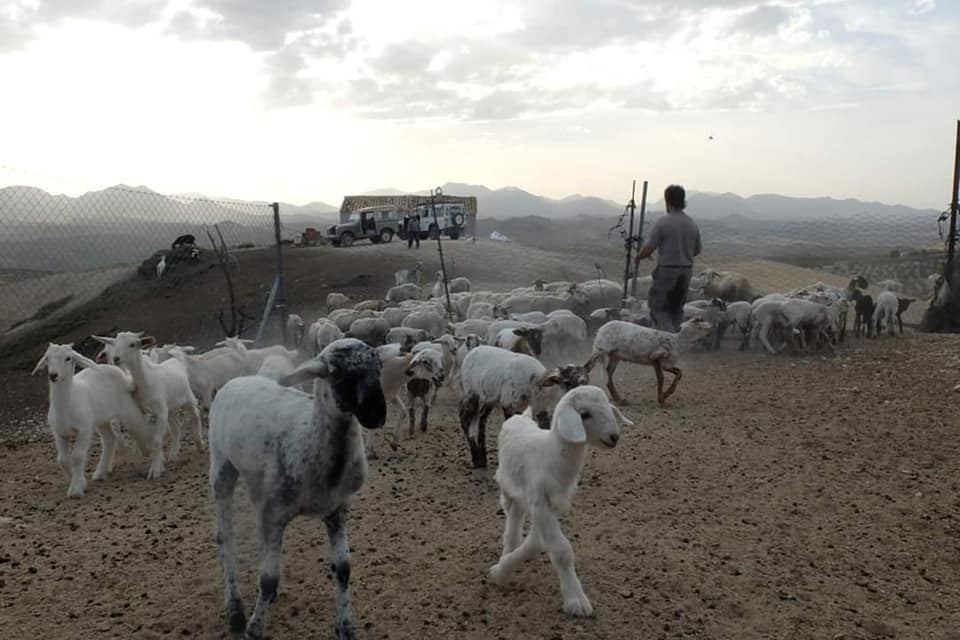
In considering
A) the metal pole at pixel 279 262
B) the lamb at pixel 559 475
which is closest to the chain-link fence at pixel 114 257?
the metal pole at pixel 279 262

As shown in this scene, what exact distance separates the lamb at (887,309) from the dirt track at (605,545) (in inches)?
266

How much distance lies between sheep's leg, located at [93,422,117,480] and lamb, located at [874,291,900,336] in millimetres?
13724

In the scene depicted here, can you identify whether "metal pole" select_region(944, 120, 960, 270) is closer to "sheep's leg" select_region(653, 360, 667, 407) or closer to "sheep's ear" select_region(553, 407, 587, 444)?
"sheep's leg" select_region(653, 360, 667, 407)

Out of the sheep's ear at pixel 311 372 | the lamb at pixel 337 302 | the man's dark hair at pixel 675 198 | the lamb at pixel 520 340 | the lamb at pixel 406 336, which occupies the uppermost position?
the man's dark hair at pixel 675 198

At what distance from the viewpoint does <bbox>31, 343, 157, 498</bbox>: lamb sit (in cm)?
736

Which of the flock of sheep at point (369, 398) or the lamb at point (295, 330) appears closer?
the flock of sheep at point (369, 398)

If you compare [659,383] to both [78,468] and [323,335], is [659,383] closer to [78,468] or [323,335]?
[323,335]

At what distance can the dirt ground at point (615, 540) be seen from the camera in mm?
4609

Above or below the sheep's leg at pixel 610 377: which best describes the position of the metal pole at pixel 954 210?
above

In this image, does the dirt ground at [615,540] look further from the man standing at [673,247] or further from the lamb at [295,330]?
the lamb at [295,330]

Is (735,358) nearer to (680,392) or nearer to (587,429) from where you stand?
(680,392)

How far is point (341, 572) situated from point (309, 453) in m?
0.69

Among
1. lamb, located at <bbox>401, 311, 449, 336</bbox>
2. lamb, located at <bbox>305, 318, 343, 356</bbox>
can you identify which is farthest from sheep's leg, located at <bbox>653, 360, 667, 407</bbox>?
lamb, located at <bbox>305, 318, 343, 356</bbox>

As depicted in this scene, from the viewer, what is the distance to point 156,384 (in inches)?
324
